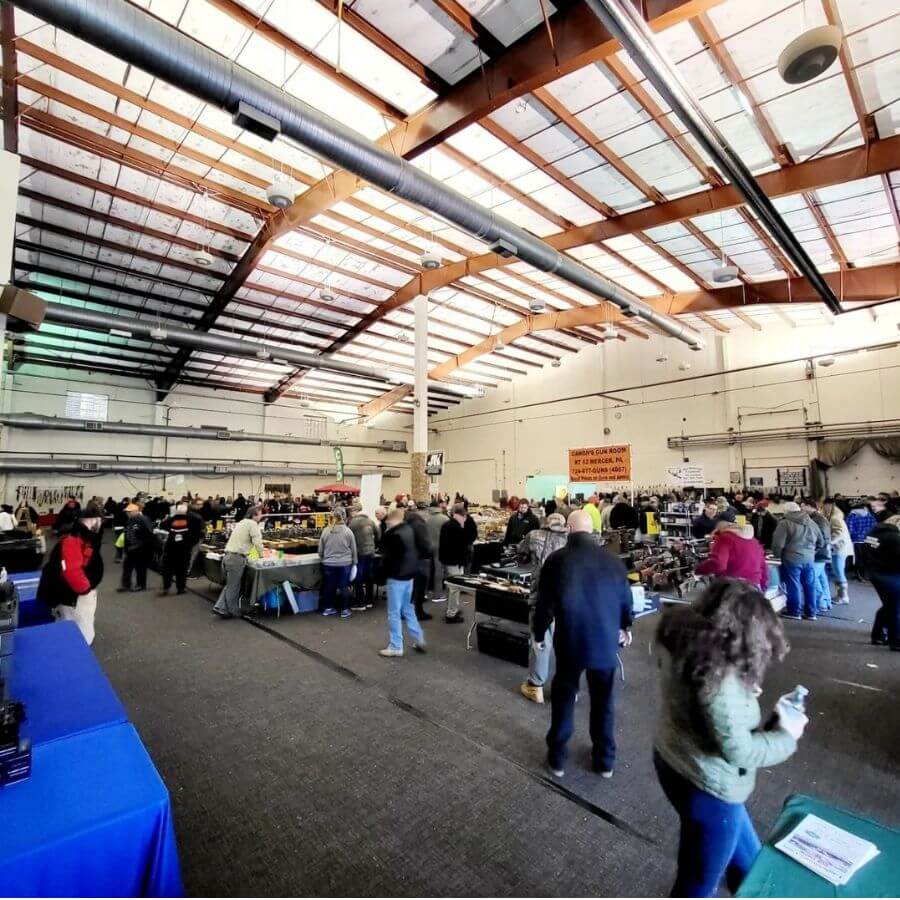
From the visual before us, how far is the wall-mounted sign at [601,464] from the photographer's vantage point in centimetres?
1162

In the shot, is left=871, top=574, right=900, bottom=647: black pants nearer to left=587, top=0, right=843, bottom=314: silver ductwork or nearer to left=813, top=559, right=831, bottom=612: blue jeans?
left=813, top=559, right=831, bottom=612: blue jeans

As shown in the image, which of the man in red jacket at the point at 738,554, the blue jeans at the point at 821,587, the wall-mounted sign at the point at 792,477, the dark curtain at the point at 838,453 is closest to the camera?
the man in red jacket at the point at 738,554

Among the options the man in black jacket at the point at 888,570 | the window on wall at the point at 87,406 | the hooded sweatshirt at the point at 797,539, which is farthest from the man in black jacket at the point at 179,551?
the window on wall at the point at 87,406

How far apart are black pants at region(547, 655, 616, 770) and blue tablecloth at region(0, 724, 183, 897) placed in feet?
5.84

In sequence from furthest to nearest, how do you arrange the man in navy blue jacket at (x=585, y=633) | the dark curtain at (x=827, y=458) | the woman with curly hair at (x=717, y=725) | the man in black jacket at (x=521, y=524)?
the dark curtain at (x=827, y=458)
the man in black jacket at (x=521, y=524)
the man in navy blue jacket at (x=585, y=633)
the woman with curly hair at (x=717, y=725)

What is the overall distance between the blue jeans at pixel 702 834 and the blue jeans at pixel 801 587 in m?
5.11

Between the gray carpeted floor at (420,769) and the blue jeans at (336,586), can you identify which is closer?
the gray carpeted floor at (420,769)

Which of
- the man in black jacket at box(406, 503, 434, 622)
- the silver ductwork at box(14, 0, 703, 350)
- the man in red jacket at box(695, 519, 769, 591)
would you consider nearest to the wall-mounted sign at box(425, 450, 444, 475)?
the man in black jacket at box(406, 503, 434, 622)

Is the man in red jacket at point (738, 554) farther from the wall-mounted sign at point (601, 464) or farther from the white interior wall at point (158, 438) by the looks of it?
the white interior wall at point (158, 438)

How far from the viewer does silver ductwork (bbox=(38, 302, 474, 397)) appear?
910 centimetres

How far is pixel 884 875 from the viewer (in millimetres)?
1063

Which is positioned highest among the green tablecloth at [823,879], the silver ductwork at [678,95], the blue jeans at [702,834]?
the silver ductwork at [678,95]

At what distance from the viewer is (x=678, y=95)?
3.84 m

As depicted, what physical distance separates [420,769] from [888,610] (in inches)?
180
